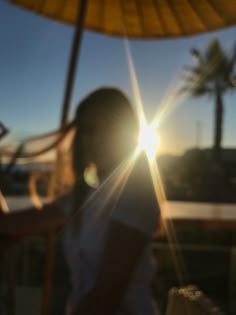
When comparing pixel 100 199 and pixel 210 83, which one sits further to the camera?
pixel 210 83

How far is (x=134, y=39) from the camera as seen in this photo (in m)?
2.21

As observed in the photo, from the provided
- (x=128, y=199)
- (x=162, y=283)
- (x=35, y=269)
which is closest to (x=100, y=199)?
(x=128, y=199)

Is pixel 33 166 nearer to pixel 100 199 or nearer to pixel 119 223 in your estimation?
pixel 100 199

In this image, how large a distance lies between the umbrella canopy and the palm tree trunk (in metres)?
22.9

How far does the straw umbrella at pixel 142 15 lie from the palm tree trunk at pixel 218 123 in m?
22.9

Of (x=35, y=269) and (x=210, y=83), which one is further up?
(x=210, y=83)

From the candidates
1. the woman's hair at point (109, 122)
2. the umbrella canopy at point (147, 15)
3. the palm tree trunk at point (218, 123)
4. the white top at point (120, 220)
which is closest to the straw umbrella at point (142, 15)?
the umbrella canopy at point (147, 15)

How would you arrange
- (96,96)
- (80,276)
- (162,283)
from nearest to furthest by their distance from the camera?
(80,276), (96,96), (162,283)

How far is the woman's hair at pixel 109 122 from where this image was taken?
1.32m

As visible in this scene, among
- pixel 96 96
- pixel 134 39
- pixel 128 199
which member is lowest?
pixel 128 199

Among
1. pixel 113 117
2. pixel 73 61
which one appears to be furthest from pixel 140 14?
pixel 113 117

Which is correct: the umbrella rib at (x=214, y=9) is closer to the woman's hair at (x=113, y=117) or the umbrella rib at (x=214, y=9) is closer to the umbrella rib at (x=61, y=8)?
the umbrella rib at (x=61, y=8)

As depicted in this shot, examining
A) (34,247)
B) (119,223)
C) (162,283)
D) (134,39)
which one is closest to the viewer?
(119,223)

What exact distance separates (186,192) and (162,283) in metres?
14.2
